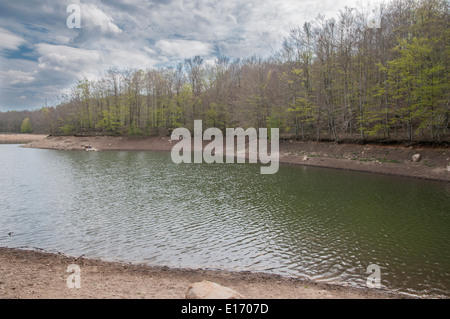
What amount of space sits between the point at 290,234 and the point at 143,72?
61.5 meters

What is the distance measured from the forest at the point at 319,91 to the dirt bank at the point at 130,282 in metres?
22.1

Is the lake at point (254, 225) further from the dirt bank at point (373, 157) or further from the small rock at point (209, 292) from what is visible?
the small rock at point (209, 292)

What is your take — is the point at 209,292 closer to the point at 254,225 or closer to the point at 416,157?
the point at 254,225

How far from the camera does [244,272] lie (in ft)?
24.7

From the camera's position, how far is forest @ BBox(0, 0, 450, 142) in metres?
24.2

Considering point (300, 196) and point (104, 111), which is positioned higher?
point (104, 111)

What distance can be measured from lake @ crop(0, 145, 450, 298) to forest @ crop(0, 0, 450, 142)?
10.2m

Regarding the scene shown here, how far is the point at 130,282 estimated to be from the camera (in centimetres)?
669

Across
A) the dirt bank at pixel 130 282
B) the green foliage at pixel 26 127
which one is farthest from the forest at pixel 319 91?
the green foliage at pixel 26 127

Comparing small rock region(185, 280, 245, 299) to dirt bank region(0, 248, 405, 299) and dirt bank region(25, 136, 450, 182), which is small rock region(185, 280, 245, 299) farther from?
dirt bank region(25, 136, 450, 182)

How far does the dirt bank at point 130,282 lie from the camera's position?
597 centimetres
